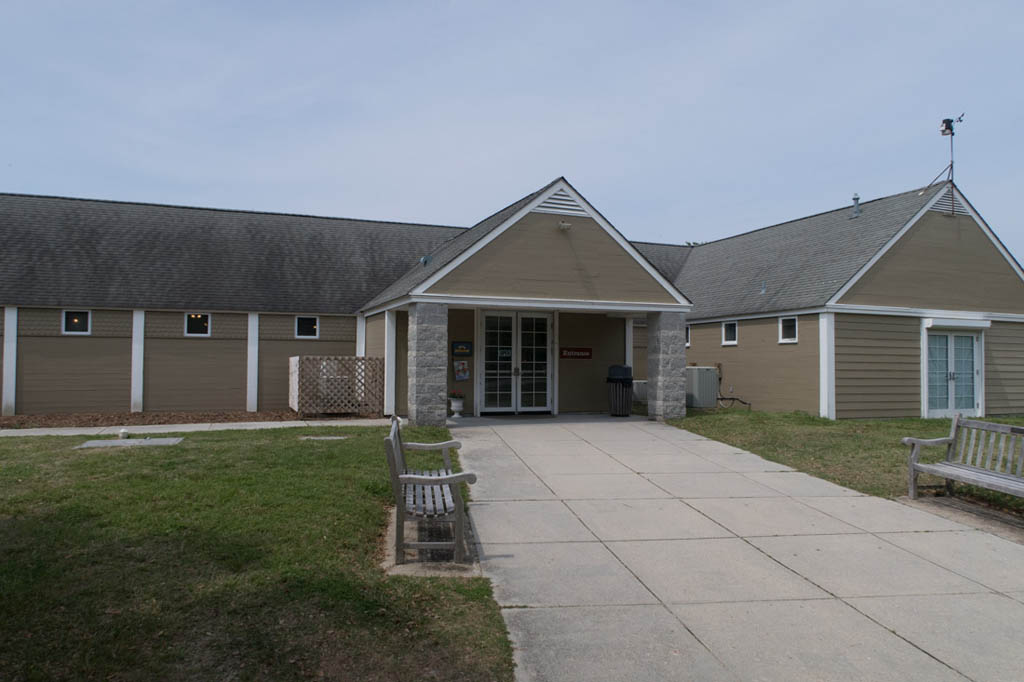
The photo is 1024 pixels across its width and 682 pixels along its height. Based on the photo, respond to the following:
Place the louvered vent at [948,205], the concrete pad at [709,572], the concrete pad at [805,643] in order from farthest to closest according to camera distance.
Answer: the louvered vent at [948,205] < the concrete pad at [709,572] < the concrete pad at [805,643]

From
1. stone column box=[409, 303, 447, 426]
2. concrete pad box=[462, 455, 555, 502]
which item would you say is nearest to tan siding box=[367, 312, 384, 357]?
stone column box=[409, 303, 447, 426]

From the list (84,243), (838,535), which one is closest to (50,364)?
(84,243)

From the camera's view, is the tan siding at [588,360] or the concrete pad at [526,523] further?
the tan siding at [588,360]

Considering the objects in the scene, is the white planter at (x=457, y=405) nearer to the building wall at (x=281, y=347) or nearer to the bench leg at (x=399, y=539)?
the building wall at (x=281, y=347)

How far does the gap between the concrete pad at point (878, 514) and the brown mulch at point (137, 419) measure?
39.9 feet

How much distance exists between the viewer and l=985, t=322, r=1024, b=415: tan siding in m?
19.5

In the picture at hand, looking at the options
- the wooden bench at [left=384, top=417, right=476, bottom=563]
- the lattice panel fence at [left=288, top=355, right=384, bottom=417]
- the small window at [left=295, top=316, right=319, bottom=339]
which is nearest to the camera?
the wooden bench at [left=384, top=417, right=476, bottom=563]

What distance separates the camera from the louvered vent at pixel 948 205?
18438 mm

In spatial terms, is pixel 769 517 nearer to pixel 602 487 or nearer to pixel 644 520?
pixel 644 520

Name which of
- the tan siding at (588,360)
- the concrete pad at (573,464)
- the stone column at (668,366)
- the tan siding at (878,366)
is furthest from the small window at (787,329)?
the concrete pad at (573,464)

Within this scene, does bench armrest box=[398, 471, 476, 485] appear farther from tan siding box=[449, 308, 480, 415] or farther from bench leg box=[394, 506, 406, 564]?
tan siding box=[449, 308, 480, 415]

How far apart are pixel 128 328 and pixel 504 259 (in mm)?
10501

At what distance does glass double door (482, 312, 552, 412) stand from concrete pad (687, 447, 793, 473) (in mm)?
6336

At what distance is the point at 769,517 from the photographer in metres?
7.62
